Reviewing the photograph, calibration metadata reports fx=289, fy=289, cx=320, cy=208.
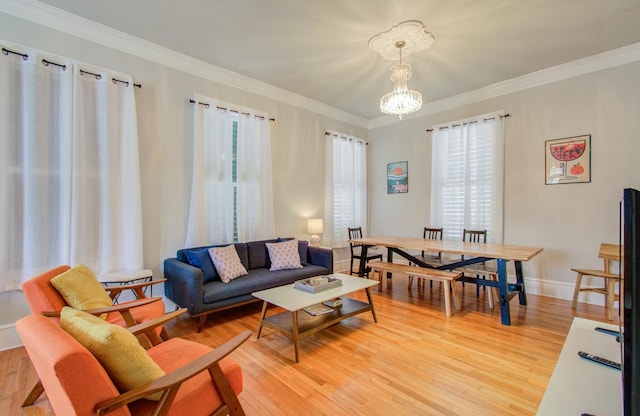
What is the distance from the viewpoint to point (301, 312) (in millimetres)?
2928

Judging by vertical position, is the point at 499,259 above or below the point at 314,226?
below

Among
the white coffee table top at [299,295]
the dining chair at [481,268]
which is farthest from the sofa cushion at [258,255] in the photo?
the dining chair at [481,268]

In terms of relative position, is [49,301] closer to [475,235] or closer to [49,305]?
[49,305]

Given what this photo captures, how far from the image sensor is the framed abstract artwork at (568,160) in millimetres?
3664

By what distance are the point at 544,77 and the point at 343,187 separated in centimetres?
337

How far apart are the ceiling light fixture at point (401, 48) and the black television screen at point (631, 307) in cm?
269

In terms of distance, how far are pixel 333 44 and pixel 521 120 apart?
9.73 ft

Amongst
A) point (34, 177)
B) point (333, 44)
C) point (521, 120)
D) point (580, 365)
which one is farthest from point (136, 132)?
point (521, 120)

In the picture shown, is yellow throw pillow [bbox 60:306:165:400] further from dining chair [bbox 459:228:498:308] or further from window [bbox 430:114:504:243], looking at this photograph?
window [bbox 430:114:504:243]

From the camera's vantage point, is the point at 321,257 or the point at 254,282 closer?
the point at 254,282

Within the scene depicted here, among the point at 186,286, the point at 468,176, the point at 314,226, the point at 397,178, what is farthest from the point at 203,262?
the point at 468,176

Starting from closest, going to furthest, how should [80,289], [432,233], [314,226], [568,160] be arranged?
[80,289], [568,160], [314,226], [432,233]

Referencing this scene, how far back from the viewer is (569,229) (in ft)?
12.4

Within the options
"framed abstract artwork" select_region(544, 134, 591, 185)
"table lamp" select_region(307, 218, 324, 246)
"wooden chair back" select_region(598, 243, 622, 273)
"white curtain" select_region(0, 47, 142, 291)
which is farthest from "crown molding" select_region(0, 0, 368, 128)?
"wooden chair back" select_region(598, 243, 622, 273)
